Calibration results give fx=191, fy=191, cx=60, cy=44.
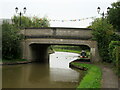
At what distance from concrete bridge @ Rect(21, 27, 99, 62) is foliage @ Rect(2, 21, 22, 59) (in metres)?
0.98

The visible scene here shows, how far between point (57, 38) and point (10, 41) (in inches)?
229

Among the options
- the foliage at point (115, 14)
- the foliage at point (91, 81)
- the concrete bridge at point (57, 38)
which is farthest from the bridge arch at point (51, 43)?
the foliage at point (91, 81)

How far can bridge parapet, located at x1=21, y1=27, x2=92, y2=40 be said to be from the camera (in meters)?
23.9

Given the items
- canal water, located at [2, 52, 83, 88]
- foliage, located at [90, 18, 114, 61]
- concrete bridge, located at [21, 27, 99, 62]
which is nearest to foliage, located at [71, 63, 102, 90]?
canal water, located at [2, 52, 83, 88]

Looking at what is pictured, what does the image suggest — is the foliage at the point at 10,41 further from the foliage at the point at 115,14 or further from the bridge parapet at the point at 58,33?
the foliage at the point at 115,14

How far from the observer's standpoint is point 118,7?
22.4 meters

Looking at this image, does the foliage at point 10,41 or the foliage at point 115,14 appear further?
the foliage at point 10,41

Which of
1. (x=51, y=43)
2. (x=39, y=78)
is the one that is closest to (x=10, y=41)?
(x=51, y=43)

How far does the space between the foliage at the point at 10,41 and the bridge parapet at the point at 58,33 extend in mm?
1545

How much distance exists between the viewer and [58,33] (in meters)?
24.5

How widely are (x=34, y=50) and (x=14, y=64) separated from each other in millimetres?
6374

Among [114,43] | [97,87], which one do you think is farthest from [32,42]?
[97,87]

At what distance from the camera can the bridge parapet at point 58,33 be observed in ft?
78.5

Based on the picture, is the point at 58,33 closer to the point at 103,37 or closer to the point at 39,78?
the point at 103,37
